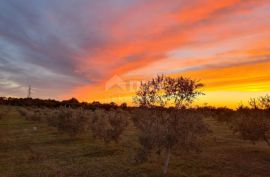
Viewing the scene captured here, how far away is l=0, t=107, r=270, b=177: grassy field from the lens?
57.5 ft

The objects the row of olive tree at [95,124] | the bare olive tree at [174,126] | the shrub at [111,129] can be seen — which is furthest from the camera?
the row of olive tree at [95,124]

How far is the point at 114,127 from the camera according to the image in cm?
2666

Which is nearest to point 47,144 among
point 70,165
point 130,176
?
point 70,165

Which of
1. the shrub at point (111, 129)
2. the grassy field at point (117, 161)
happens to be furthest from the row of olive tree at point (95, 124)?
the grassy field at point (117, 161)

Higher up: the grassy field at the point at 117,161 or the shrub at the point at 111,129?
the shrub at the point at 111,129

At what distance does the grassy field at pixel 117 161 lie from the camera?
17.5m

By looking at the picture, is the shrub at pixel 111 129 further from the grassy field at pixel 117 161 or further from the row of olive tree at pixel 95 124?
the grassy field at pixel 117 161

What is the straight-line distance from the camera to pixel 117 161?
2027 cm

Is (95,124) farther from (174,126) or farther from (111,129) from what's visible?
(174,126)

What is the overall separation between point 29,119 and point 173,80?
154 feet

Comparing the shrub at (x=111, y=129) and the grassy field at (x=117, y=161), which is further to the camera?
the shrub at (x=111, y=129)

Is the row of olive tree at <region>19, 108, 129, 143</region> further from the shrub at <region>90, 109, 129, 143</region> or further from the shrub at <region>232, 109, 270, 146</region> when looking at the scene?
the shrub at <region>232, 109, 270, 146</region>

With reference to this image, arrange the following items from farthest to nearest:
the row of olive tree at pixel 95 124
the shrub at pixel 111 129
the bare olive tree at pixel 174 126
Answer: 1. the row of olive tree at pixel 95 124
2. the shrub at pixel 111 129
3. the bare olive tree at pixel 174 126

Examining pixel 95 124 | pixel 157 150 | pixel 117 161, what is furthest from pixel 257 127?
pixel 95 124
